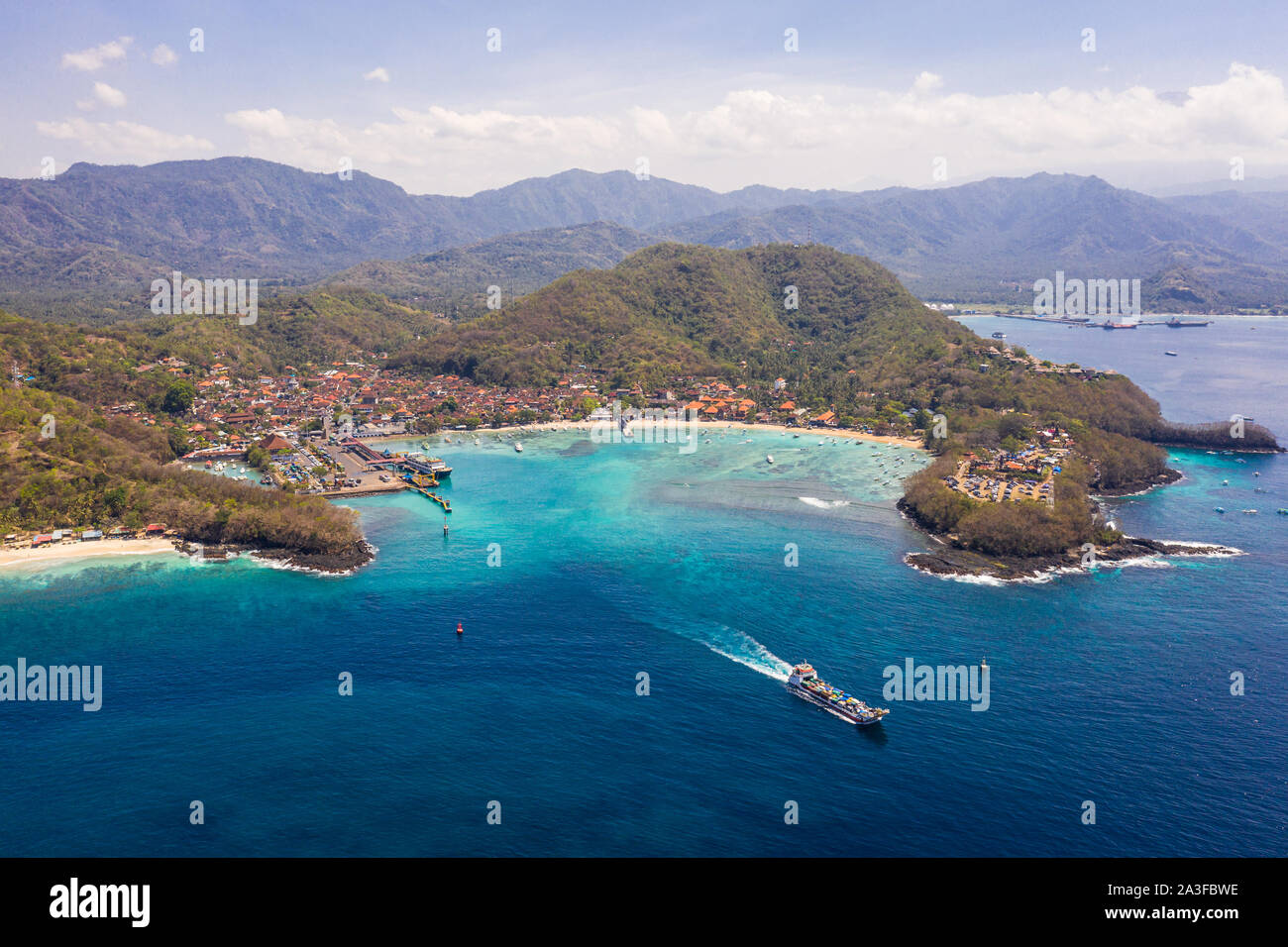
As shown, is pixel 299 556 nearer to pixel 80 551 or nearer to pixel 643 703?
pixel 80 551

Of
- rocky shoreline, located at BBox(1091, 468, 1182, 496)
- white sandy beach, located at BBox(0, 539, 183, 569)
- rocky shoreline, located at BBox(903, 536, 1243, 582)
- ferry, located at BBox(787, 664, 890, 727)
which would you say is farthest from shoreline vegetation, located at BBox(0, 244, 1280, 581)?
ferry, located at BBox(787, 664, 890, 727)

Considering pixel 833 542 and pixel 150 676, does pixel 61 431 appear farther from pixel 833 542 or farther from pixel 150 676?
pixel 833 542

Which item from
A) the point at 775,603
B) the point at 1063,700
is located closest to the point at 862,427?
the point at 775,603

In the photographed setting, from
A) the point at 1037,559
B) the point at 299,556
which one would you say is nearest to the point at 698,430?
the point at 1037,559

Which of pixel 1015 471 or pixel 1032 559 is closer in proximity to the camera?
pixel 1032 559

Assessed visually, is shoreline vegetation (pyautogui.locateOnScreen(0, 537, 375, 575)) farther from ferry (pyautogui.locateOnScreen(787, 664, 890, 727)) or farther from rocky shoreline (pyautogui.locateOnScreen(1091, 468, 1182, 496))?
rocky shoreline (pyautogui.locateOnScreen(1091, 468, 1182, 496))

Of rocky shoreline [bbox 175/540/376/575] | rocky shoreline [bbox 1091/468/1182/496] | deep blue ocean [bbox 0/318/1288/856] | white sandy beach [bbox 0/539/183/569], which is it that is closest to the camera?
deep blue ocean [bbox 0/318/1288/856]
